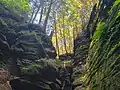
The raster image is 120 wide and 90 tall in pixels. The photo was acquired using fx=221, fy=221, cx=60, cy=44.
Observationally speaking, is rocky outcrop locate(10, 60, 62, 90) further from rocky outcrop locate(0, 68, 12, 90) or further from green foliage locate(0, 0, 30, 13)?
green foliage locate(0, 0, 30, 13)

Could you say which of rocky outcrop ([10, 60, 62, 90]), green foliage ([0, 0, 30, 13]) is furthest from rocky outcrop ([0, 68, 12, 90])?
green foliage ([0, 0, 30, 13])

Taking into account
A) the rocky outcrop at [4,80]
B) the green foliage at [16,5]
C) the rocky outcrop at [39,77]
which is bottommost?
the rocky outcrop at [39,77]

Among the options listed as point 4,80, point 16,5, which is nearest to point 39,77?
point 4,80

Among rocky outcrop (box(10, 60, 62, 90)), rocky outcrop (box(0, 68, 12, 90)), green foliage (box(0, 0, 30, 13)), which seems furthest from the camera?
green foliage (box(0, 0, 30, 13))

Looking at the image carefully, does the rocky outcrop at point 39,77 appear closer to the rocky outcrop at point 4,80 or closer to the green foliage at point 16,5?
the rocky outcrop at point 4,80

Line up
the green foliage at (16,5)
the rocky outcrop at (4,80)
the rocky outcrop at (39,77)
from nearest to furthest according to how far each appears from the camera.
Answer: the rocky outcrop at (4,80) → the rocky outcrop at (39,77) → the green foliage at (16,5)

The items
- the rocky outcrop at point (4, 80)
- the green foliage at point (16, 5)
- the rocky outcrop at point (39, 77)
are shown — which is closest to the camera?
the rocky outcrop at point (4, 80)

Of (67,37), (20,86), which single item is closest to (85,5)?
(67,37)

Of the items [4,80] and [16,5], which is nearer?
[4,80]

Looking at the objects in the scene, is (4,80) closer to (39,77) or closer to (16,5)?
(39,77)

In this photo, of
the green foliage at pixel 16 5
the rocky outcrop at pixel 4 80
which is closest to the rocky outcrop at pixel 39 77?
the rocky outcrop at pixel 4 80

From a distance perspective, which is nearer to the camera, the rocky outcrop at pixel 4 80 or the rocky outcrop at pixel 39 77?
the rocky outcrop at pixel 4 80

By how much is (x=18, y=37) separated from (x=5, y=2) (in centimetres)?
537

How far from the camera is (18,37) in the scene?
1880cm
